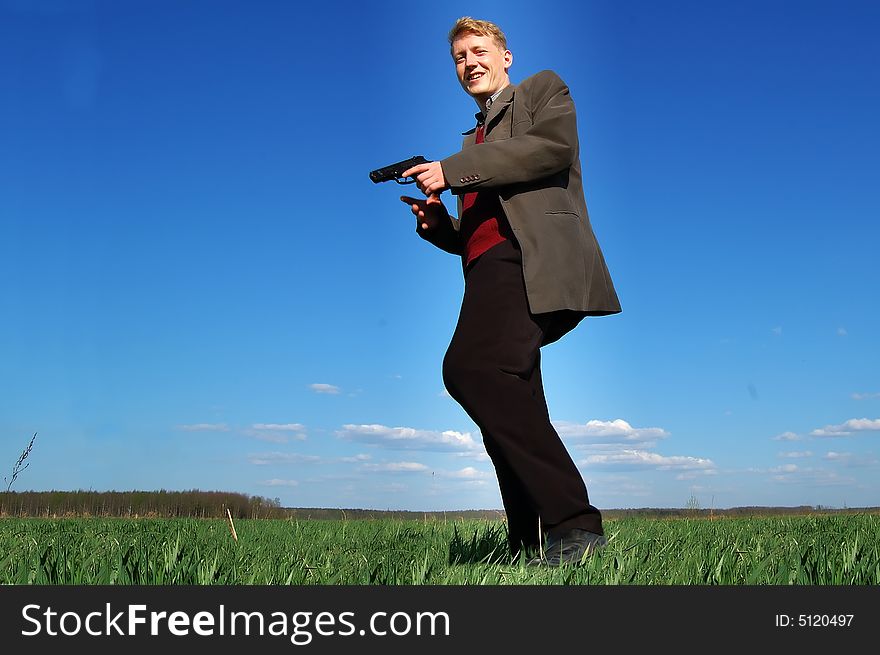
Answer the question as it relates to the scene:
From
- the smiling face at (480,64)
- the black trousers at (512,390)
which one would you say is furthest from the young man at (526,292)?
the smiling face at (480,64)

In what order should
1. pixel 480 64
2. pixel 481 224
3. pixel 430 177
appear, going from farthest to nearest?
1. pixel 480 64
2. pixel 481 224
3. pixel 430 177

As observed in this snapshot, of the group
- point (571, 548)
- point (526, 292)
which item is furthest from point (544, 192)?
point (571, 548)

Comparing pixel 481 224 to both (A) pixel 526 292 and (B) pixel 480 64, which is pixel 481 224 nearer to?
(A) pixel 526 292

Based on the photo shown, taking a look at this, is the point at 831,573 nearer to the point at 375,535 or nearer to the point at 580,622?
the point at 580,622

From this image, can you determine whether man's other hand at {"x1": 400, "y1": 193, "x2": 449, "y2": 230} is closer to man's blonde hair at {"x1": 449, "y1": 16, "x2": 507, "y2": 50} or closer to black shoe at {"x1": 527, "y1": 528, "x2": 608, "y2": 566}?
man's blonde hair at {"x1": 449, "y1": 16, "x2": 507, "y2": 50}

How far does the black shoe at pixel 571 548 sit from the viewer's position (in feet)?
9.74

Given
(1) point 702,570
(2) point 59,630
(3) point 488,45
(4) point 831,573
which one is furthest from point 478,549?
(3) point 488,45

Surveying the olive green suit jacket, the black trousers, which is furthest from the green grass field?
the olive green suit jacket

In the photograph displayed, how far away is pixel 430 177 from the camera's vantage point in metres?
3.30

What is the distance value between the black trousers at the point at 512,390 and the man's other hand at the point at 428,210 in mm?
574

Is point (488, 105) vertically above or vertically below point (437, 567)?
above

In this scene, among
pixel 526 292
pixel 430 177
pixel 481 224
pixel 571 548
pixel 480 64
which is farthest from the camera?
pixel 480 64

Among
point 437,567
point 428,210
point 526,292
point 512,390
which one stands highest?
point 428,210

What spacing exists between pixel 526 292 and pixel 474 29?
4.70ft
